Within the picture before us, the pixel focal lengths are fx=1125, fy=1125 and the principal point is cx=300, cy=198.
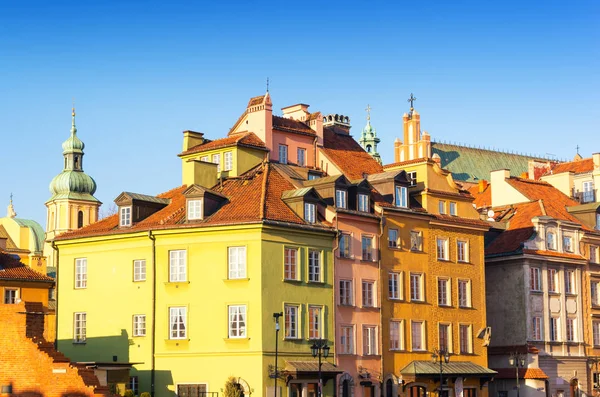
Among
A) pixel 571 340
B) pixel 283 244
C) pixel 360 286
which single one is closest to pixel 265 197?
pixel 283 244

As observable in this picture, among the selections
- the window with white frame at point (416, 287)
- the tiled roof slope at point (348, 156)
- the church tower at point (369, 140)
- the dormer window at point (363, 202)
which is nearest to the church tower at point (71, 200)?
the church tower at point (369, 140)

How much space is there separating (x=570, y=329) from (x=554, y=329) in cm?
226

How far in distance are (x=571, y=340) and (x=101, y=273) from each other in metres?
36.3

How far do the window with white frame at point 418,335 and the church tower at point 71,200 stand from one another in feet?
355

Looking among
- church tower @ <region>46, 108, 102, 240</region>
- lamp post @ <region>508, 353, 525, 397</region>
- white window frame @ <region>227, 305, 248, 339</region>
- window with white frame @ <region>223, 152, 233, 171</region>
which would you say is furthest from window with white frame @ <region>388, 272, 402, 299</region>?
church tower @ <region>46, 108, 102, 240</region>

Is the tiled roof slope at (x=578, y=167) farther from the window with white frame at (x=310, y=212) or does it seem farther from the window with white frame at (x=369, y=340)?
the window with white frame at (x=310, y=212)

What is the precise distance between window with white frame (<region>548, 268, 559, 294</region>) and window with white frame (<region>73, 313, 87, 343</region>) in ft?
113

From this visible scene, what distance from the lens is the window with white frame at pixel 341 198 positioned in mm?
67125

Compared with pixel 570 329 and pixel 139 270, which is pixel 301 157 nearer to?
pixel 139 270

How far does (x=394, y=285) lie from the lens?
70625mm

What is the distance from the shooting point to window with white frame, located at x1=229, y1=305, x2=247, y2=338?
6228 centimetres

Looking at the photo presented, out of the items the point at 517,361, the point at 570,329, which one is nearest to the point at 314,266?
the point at 517,361

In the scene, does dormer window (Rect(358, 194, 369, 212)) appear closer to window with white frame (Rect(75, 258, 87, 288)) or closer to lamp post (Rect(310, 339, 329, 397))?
lamp post (Rect(310, 339, 329, 397))

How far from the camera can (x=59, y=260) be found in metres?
70.4
